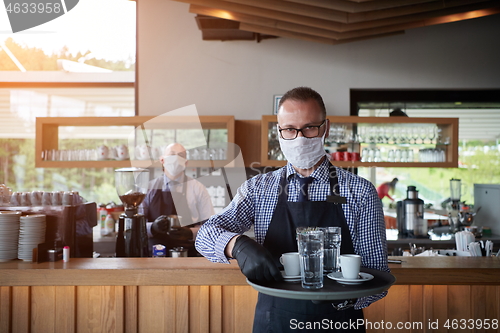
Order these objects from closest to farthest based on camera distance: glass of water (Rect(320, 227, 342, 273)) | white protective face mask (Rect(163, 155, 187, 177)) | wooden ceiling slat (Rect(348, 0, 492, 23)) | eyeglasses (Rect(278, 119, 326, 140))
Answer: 1. glass of water (Rect(320, 227, 342, 273))
2. eyeglasses (Rect(278, 119, 326, 140))
3. wooden ceiling slat (Rect(348, 0, 492, 23))
4. white protective face mask (Rect(163, 155, 187, 177))

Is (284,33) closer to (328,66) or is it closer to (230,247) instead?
(328,66)

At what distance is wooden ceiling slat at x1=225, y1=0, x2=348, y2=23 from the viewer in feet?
12.0

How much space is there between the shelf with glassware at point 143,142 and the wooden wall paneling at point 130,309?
2.72 m

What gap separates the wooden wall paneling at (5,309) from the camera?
2.12 metres


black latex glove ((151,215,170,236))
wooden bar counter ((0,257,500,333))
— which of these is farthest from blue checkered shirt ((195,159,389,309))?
black latex glove ((151,215,170,236))

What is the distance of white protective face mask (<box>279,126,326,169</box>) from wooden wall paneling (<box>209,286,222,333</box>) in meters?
0.83

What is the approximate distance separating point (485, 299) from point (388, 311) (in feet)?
1.60

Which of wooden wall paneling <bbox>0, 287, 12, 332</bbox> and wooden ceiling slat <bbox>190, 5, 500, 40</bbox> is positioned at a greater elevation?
wooden ceiling slat <bbox>190, 5, 500, 40</bbox>

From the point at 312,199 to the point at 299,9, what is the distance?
8.36 ft

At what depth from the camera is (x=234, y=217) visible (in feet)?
5.64

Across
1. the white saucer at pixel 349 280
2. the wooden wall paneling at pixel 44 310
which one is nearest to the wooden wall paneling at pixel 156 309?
the wooden wall paneling at pixel 44 310

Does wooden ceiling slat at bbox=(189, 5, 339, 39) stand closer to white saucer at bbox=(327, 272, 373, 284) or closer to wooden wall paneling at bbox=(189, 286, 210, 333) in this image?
wooden wall paneling at bbox=(189, 286, 210, 333)

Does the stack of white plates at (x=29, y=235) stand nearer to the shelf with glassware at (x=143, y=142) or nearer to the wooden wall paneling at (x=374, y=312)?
the wooden wall paneling at (x=374, y=312)

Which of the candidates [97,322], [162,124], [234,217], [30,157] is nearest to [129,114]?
[162,124]
